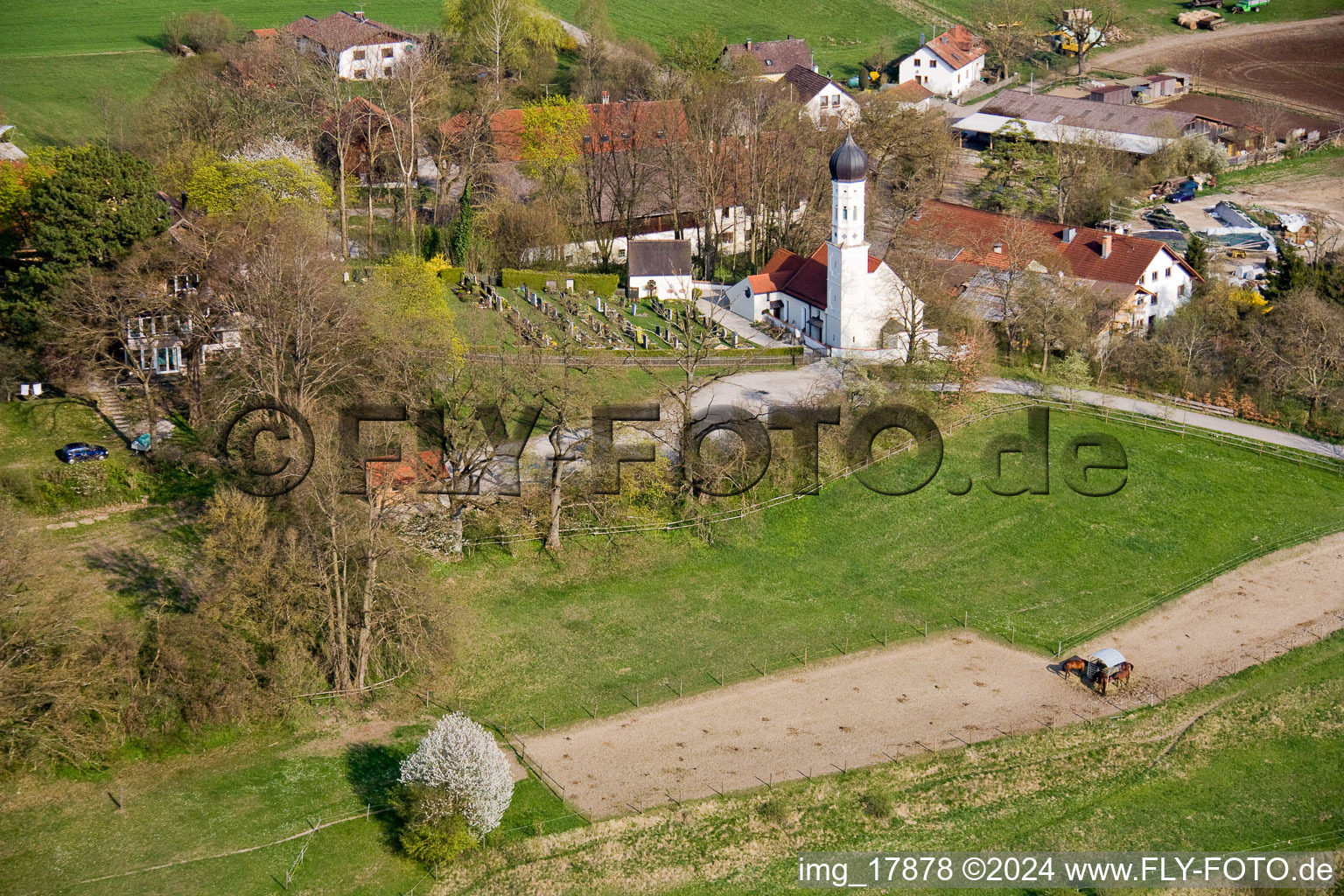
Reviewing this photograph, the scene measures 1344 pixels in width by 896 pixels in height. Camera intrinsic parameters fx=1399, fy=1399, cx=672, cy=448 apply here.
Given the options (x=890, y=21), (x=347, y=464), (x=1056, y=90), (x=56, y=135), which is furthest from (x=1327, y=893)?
(x=890, y=21)

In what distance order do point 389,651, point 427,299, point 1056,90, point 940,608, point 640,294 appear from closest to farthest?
point 389,651 → point 940,608 → point 427,299 → point 640,294 → point 1056,90

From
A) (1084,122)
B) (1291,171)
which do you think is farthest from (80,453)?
(1291,171)

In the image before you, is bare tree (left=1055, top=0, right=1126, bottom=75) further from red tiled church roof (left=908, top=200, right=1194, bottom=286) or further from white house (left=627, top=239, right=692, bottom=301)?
white house (left=627, top=239, right=692, bottom=301)

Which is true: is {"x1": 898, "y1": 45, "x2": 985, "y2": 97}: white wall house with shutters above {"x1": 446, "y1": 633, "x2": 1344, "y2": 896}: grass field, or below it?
above

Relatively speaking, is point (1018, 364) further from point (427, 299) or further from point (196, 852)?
point (196, 852)

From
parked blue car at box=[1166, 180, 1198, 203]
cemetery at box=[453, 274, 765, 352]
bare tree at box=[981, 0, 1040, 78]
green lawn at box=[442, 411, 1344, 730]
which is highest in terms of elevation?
bare tree at box=[981, 0, 1040, 78]

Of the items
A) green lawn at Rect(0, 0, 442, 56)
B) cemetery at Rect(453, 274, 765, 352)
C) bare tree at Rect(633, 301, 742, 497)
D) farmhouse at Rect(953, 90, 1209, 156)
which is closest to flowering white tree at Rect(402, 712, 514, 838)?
bare tree at Rect(633, 301, 742, 497)

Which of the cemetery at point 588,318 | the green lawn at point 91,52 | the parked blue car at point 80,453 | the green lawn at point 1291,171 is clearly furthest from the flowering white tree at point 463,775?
the green lawn at point 1291,171
